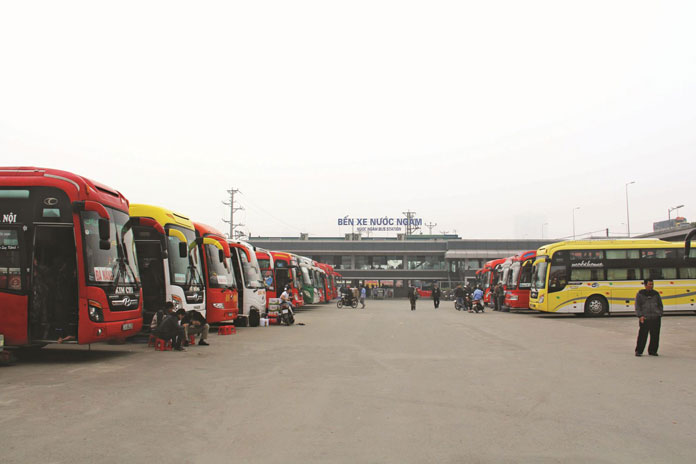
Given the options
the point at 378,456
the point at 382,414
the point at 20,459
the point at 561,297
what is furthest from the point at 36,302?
the point at 561,297

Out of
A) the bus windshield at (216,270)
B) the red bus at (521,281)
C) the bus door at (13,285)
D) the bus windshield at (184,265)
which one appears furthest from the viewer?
the red bus at (521,281)

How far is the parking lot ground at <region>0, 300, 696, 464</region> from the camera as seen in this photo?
521 cm

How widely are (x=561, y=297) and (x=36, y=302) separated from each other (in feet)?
72.2

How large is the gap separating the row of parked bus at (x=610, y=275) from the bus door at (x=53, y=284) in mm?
21072

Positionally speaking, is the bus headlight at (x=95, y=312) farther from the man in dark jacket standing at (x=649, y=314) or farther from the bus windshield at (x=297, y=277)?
the bus windshield at (x=297, y=277)

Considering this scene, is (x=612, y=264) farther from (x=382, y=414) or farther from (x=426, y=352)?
(x=382, y=414)

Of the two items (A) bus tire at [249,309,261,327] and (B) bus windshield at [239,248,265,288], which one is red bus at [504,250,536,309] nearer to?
(B) bus windshield at [239,248,265,288]

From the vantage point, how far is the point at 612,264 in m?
25.8

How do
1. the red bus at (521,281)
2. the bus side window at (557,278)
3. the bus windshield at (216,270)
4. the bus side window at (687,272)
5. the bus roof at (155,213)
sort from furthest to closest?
the red bus at (521,281) < the bus side window at (687,272) < the bus side window at (557,278) < the bus windshield at (216,270) < the bus roof at (155,213)

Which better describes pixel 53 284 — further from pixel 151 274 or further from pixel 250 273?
pixel 250 273

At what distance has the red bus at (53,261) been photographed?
1055 centimetres

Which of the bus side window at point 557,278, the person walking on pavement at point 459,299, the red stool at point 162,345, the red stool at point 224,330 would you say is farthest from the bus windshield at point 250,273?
the person walking on pavement at point 459,299

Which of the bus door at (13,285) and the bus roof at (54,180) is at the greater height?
the bus roof at (54,180)

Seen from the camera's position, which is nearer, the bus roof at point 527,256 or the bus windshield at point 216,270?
the bus windshield at point 216,270
